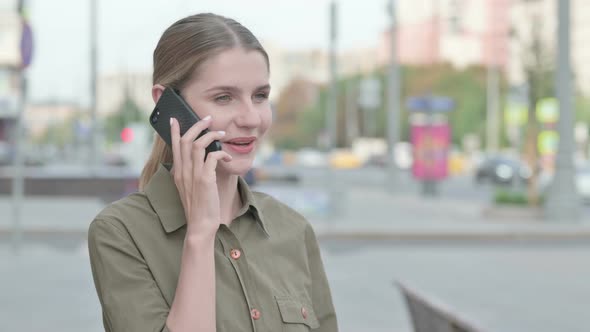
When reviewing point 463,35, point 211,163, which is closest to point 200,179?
point 211,163

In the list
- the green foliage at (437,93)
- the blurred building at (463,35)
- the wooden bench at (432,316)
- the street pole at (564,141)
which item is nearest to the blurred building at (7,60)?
the green foliage at (437,93)

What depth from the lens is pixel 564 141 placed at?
2167cm

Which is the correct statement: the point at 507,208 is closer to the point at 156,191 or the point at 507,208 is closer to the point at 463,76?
the point at 156,191

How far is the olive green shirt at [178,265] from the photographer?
81.7 inches

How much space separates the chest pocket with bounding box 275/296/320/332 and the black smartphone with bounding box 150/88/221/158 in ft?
1.23

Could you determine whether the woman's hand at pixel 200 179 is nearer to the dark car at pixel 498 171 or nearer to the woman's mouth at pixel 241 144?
the woman's mouth at pixel 241 144

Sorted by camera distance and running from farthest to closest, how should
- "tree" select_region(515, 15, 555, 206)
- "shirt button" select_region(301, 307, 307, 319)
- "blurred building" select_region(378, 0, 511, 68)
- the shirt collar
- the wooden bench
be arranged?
"blurred building" select_region(378, 0, 511, 68) < "tree" select_region(515, 15, 555, 206) < the wooden bench < "shirt button" select_region(301, 307, 307, 319) < the shirt collar

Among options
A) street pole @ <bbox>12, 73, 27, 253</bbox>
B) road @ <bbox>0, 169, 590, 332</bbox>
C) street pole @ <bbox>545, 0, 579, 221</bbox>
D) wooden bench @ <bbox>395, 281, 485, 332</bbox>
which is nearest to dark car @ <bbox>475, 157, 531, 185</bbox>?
street pole @ <bbox>545, 0, 579, 221</bbox>

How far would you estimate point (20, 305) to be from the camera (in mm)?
10102

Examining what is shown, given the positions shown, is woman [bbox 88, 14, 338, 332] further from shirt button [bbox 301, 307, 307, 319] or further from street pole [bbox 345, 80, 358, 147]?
street pole [bbox 345, 80, 358, 147]

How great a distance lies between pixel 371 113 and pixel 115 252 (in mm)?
108606

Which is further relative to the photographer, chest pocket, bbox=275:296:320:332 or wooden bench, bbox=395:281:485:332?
wooden bench, bbox=395:281:485:332

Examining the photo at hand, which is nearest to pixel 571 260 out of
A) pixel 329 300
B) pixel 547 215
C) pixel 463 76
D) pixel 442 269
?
pixel 442 269

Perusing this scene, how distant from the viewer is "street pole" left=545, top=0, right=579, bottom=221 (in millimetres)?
21394
